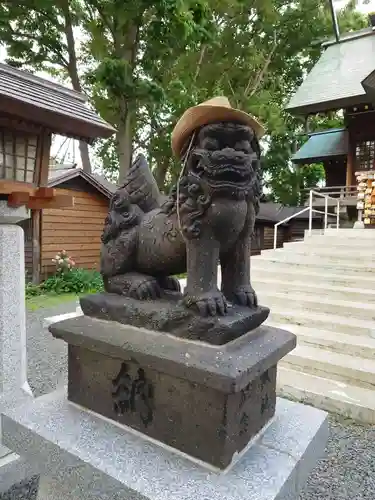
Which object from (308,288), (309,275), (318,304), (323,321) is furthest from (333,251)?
(323,321)

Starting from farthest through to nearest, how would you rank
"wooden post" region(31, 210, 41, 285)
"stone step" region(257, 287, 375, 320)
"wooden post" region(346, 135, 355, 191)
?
"wooden post" region(346, 135, 355, 191), "wooden post" region(31, 210, 41, 285), "stone step" region(257, 287, 375, 320)

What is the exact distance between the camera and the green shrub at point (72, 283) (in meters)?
6.84

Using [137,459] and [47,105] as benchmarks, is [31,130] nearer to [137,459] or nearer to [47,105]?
[47,105]

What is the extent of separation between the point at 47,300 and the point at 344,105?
6.99 m

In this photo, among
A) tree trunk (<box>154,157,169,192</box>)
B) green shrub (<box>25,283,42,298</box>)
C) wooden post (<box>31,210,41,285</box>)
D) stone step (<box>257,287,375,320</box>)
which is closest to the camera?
stone step (<box>257,287,375,320</box>)

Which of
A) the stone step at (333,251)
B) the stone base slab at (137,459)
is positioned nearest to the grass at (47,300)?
the stone step at (333,251)

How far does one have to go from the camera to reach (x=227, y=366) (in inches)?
39.9

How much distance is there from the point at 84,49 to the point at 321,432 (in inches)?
443

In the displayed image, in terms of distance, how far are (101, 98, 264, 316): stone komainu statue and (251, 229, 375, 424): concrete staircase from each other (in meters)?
1.70

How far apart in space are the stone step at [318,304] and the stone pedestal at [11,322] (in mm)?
2659

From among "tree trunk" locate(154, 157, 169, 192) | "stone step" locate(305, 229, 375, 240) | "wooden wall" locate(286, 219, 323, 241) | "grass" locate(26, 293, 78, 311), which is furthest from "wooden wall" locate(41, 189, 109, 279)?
"wooden wall" locate(286, 219, 323, 241)

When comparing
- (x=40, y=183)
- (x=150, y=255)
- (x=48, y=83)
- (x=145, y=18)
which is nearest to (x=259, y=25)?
(x=145, y=18)

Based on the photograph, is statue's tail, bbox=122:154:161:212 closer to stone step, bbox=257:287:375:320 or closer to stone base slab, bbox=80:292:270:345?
stone base slab, bbox=80:292:270:345

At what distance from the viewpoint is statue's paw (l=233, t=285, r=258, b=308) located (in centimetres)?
131
